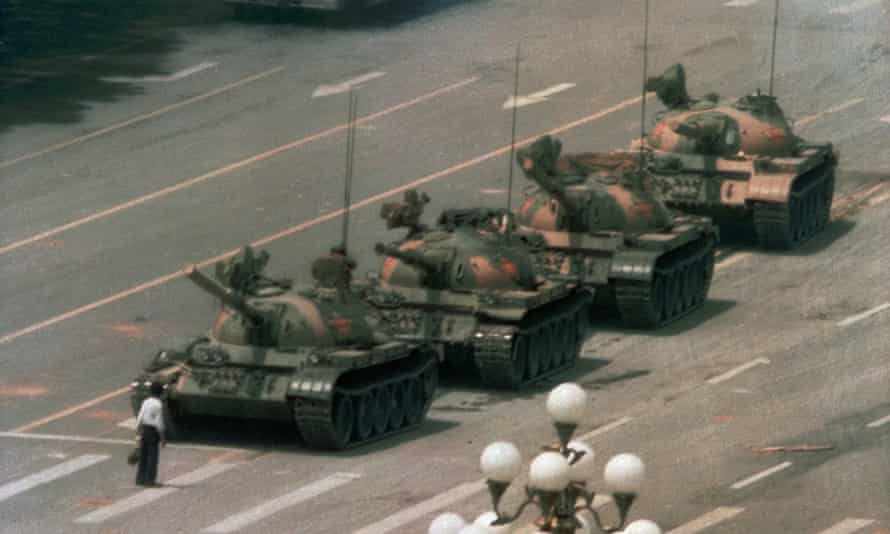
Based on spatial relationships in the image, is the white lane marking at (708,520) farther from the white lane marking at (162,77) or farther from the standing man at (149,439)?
the white lane marking at (162,77)

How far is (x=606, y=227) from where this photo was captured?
56.2 metres

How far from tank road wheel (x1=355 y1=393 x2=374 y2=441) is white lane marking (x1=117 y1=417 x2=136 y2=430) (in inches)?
150

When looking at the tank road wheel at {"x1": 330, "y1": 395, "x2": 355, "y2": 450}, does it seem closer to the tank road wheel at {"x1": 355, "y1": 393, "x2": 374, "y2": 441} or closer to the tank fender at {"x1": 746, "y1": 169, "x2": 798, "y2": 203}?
the tank road wheel at {"x1": 355, "y1": 393, "x2": 374, "y2": 441}

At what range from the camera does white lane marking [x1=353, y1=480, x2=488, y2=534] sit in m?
42.1

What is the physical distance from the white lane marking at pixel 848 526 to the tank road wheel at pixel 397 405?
26.9 ft

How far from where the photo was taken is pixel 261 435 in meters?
47.8

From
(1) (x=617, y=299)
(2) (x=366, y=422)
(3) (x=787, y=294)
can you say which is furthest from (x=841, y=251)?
(2) (x=366, y=422)

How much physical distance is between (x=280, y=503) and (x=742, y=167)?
21569mm

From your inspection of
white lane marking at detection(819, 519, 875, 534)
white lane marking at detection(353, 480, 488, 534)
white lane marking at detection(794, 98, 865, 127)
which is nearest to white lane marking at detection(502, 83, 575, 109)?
white lane marking at detection(794, 98, 865, 127)

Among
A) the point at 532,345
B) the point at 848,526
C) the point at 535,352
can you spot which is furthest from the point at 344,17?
the point at 848,526

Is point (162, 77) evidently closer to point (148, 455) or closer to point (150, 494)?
point (148, 455)

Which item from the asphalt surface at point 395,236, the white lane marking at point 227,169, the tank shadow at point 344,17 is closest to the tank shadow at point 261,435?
the asphalt surface at point 395,236

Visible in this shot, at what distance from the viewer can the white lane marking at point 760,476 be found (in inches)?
1764

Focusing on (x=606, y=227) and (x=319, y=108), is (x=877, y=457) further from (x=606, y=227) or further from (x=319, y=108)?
(x=319, y=108)
